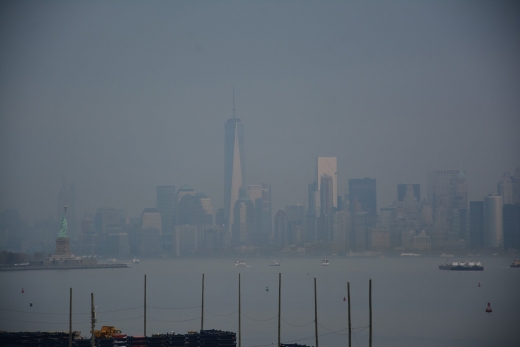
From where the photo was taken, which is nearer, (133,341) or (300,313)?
(133,341)

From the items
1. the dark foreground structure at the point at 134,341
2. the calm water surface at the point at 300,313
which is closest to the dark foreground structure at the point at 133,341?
the dark foreground structure at the point at 134,341

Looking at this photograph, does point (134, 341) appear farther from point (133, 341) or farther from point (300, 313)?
point (300, 313)

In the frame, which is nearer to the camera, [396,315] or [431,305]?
[396,315]

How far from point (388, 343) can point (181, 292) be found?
64.6m

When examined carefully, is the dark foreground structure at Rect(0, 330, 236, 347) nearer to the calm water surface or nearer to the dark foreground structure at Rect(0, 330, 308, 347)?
the dark foreground structure at Rect(0, 330, 308, 347)

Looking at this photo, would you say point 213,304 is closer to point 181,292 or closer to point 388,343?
point 181,292

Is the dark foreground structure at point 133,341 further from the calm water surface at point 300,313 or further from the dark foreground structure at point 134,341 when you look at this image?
the calm water surface at point 300,313

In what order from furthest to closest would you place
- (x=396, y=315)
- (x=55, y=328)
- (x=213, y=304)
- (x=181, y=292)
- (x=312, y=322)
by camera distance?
1. (x=181, y=292)
2. (x=213, y=304)
3. (x=396, y=315)
4. (x=312, y=322)
5. (x=55, y=328)

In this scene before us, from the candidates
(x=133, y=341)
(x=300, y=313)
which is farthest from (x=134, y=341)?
(x=300, y=313)

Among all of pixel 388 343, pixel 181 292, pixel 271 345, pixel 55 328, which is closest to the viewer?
pixel 271 345

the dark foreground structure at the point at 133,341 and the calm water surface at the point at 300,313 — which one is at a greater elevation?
the dark foreground structure at the point at 133,341

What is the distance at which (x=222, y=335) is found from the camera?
46.1m

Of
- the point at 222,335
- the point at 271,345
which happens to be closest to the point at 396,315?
the point at 271,345

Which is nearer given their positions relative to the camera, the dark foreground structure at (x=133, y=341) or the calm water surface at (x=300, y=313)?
the dark foreground structure at (x=133, y=341)
